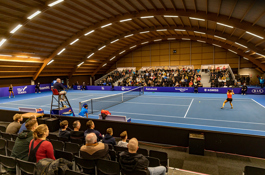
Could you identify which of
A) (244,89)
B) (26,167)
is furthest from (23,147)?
(244,89)

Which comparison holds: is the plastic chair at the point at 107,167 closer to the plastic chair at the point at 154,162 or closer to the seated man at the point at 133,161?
the seated man at the point at 133,161

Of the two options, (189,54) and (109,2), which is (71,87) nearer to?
(109,2)

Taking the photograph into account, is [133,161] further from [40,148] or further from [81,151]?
[40,148]

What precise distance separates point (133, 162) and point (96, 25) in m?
23.2

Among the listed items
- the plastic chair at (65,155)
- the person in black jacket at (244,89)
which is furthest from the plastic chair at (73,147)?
the person in black jacket at (244,89)

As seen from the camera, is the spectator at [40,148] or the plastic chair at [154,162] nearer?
the spectator at [40,148]

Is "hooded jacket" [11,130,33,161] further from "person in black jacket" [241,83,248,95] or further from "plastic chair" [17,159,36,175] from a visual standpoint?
"person in black jacket" [241,83,248,95]

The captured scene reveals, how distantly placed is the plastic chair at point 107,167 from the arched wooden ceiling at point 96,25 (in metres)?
14.8

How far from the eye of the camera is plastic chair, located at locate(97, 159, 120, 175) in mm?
3662

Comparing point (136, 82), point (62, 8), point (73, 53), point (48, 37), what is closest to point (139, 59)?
point (136, 82)

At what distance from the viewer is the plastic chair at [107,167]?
3662 millimetres

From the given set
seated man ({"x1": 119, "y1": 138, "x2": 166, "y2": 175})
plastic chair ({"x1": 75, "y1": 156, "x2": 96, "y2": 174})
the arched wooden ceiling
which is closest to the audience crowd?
seated man ({"x1": 119, "y1": 138, "x2": 166, "y2": 175})

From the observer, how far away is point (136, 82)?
1315 inches

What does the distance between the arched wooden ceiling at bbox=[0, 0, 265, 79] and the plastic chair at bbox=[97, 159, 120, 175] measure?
14.8 meters
